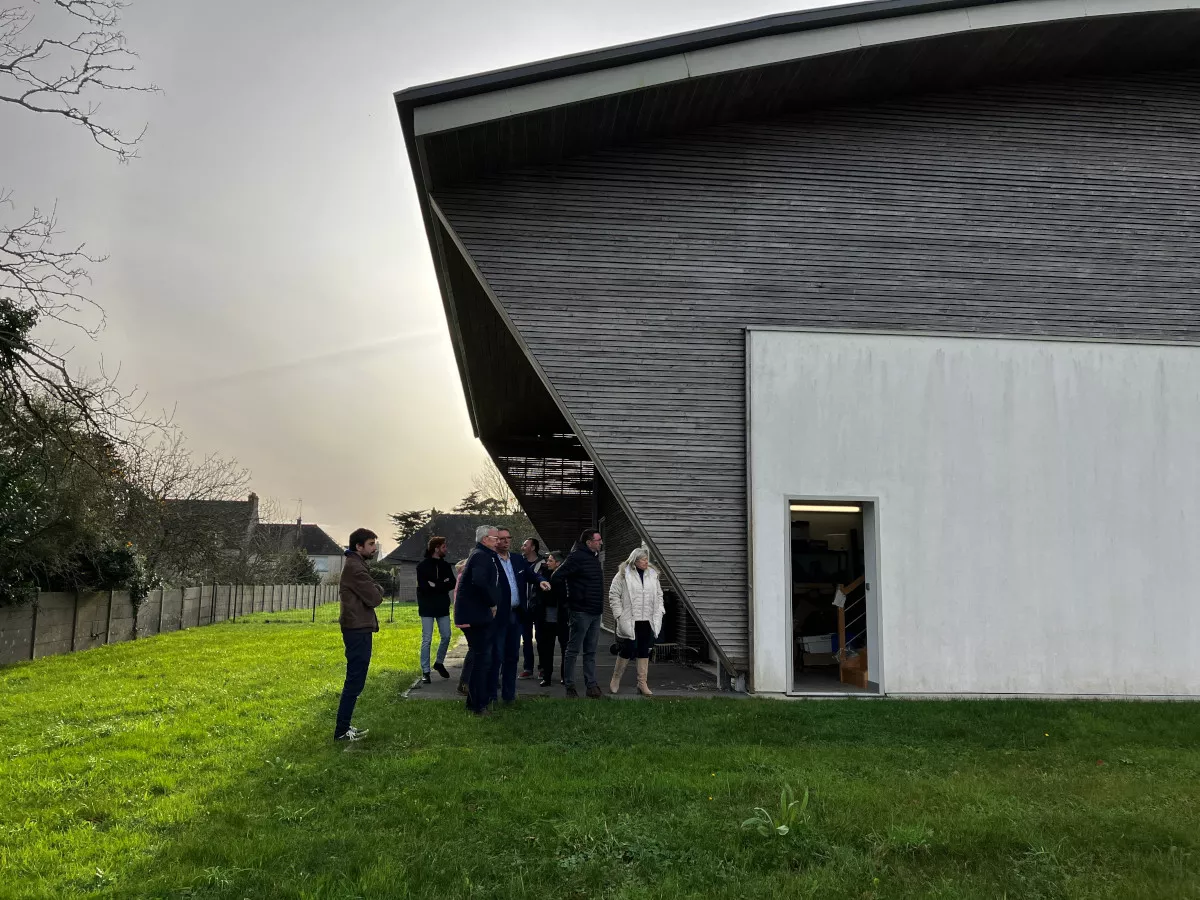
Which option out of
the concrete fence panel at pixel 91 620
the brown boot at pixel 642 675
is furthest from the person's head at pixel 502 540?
the concrete fence panel at pixel 91 620

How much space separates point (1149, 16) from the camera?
32.2 feet

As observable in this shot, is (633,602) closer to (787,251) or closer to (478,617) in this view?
(478,617)

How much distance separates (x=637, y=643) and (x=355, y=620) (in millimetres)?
3494

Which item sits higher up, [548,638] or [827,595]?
[827,595]

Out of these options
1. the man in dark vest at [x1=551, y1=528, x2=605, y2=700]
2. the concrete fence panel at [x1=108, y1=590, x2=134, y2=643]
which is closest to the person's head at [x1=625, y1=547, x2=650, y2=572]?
the man in dark vest at [x1=551, y1=528, x2=605, y2=700]

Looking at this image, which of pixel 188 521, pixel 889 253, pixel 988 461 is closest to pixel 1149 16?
pixel 889 253

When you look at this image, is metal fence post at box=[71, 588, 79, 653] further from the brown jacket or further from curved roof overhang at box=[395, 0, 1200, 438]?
the brown jacket

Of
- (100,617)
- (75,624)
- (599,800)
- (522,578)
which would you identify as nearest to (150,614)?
(100,617)

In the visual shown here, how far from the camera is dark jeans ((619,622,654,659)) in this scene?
30.5 feet

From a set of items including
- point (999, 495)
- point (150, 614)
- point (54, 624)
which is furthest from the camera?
point (150, 614)

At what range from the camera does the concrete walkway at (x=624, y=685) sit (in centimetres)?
909

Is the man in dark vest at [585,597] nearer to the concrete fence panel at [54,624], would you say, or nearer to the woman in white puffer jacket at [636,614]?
the woman in white puffer jacket at [636,614]

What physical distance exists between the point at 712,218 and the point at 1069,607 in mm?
5771

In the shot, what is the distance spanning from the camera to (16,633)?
1370 centimetres
